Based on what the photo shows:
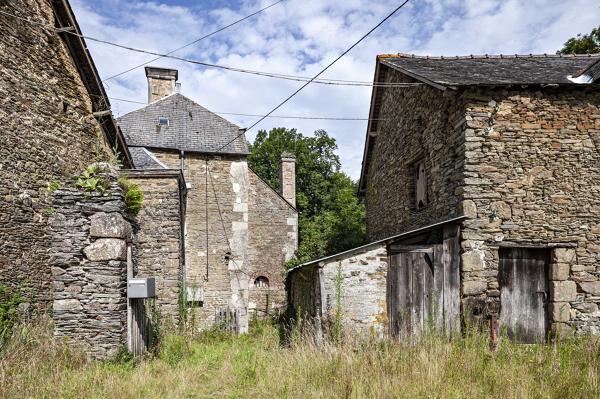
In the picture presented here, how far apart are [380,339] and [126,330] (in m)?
3.96

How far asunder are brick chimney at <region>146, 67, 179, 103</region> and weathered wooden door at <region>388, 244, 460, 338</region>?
13.7 meters

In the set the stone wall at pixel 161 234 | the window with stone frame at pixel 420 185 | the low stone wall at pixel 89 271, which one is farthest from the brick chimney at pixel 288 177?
the low stone wall at pixel 89 271

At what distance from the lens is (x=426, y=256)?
7785 mm

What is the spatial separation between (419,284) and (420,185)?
2.91 metres

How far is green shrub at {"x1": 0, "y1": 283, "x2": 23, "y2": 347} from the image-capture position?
620 centimetres

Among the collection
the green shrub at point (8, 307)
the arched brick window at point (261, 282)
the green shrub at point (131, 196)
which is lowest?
the arched brick window at point (261, 282)

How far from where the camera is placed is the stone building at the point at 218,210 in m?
15.4

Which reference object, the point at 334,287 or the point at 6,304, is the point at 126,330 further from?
the point at 334,287

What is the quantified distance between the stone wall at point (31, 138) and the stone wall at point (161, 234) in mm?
1909

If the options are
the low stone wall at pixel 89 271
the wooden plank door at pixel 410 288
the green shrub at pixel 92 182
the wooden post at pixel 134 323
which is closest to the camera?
the low stone wall at pixel 89 271

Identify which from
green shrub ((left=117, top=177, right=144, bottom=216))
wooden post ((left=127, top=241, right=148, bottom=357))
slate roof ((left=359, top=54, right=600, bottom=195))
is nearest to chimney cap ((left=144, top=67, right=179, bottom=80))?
slate roof ((left=359, top=54, right=600, bottom=195))

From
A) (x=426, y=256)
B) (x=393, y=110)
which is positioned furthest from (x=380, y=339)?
(x=393, y=110)

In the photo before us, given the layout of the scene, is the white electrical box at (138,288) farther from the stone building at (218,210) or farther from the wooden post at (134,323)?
the stone building at (218,210)

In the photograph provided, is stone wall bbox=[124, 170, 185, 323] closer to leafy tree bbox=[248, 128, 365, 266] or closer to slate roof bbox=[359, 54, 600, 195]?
slate roof bbox=[359, 54, 600, 195]
